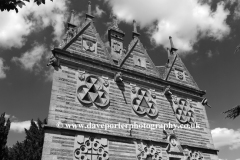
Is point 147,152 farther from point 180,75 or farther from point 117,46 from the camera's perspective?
point 117,46

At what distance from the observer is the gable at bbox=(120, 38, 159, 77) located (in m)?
14.7

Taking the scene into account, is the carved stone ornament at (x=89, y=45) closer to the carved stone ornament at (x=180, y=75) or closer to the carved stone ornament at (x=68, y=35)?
the carved stone ornament at (x=68, y=35)

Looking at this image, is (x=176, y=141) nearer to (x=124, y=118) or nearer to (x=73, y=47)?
(x=124, y=118)

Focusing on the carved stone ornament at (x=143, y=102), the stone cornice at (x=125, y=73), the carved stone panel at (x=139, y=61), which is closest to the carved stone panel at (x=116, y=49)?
the carved stone panel at (x=139, y=61)

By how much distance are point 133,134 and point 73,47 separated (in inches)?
243

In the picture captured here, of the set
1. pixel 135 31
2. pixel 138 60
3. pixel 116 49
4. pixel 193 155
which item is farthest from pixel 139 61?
pixel 193 155

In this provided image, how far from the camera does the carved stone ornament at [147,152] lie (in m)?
11.6

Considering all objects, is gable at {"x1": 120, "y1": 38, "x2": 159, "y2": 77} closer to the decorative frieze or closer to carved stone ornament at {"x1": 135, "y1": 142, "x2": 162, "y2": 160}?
the decorative frieze

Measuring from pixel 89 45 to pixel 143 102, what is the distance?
502 centimetres

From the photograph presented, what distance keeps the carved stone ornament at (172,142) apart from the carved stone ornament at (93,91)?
169 inches

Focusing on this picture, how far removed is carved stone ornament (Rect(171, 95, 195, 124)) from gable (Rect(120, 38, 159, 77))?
2.42 meters

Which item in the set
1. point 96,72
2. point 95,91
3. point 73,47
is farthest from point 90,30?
point 95,91

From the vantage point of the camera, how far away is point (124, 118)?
12.3 metres

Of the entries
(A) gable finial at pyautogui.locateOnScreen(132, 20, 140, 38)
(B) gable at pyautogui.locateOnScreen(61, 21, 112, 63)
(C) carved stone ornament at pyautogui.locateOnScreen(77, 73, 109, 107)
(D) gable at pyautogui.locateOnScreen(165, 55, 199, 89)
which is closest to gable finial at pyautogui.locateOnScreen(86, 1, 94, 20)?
(B) gable at pyautogui.locateOnScreen(61, 21, 112, 63)
